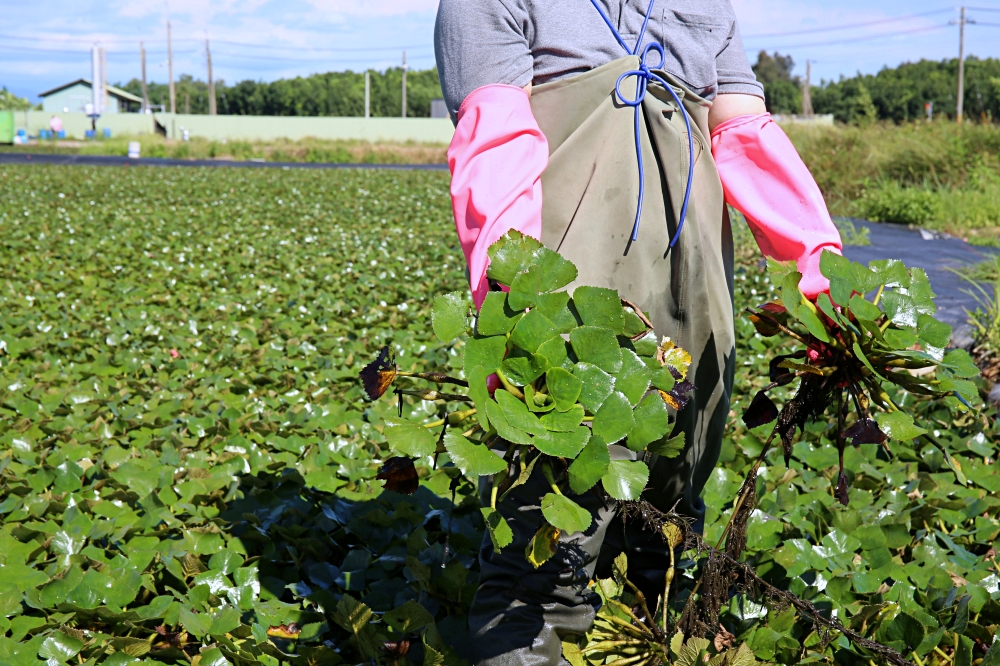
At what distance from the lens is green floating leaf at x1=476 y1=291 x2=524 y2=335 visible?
3.47ft

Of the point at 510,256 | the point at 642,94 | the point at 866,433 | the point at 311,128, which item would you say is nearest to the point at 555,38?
the point at 642,94

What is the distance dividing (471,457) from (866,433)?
581mm

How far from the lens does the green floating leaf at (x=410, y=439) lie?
40.3 inches

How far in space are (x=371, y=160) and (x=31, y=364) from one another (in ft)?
84.3

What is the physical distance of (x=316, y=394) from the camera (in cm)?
333

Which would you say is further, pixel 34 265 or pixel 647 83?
pixel 34 265

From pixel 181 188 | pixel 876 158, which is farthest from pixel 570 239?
pixel 181 188

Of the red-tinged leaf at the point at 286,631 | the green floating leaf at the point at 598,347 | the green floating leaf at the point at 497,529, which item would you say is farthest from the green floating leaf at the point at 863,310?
the red-tinged leaf at the point at 286,631

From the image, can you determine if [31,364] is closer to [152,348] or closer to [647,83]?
[152,348]

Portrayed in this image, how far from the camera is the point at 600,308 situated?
1.08 meters

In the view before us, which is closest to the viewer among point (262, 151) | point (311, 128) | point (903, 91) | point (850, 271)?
point (850, 271)

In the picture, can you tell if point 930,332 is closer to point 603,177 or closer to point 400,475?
point 603,177

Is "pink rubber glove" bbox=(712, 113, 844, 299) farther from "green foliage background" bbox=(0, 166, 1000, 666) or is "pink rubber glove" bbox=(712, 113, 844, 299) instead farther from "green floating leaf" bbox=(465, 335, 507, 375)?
"green floating leaf" bbox=(465, 335, 507, 375)

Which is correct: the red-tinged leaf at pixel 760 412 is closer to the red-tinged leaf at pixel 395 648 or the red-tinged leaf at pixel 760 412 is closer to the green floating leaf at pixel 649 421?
the green floating leaf at pixel 649 421
